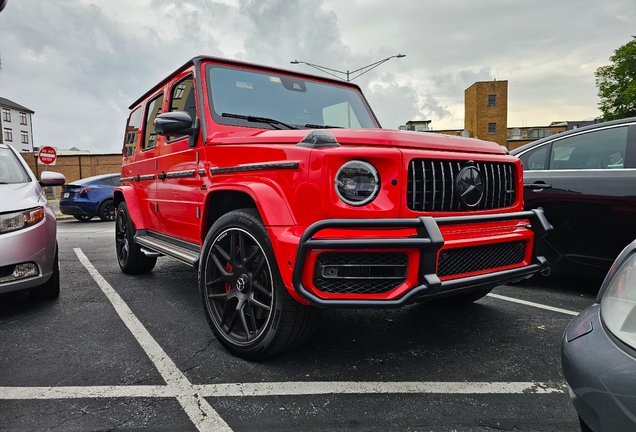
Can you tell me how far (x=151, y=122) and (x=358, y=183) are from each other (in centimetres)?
318

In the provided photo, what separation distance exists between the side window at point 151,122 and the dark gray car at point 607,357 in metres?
3.97

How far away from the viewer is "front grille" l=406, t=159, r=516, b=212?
7.70ft

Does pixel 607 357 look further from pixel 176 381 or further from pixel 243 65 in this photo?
pixel 243 65

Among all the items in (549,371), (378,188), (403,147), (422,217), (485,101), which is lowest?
(549,371)

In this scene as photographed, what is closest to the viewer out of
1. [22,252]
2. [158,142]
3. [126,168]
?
[22,252]

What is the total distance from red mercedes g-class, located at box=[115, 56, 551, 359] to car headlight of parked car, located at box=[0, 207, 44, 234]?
1223 mm

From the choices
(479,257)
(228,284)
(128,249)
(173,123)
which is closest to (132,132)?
(128,249)

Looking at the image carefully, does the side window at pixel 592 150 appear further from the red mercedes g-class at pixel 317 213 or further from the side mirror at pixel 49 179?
the side mirror at pixel 49 179

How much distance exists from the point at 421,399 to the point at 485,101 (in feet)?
185

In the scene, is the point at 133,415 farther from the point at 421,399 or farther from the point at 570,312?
the point at 570,312

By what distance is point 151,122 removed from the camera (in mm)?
4641

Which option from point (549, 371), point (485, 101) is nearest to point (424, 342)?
point (549, 371)

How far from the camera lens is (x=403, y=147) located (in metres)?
2.36

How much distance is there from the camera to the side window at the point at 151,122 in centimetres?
441
